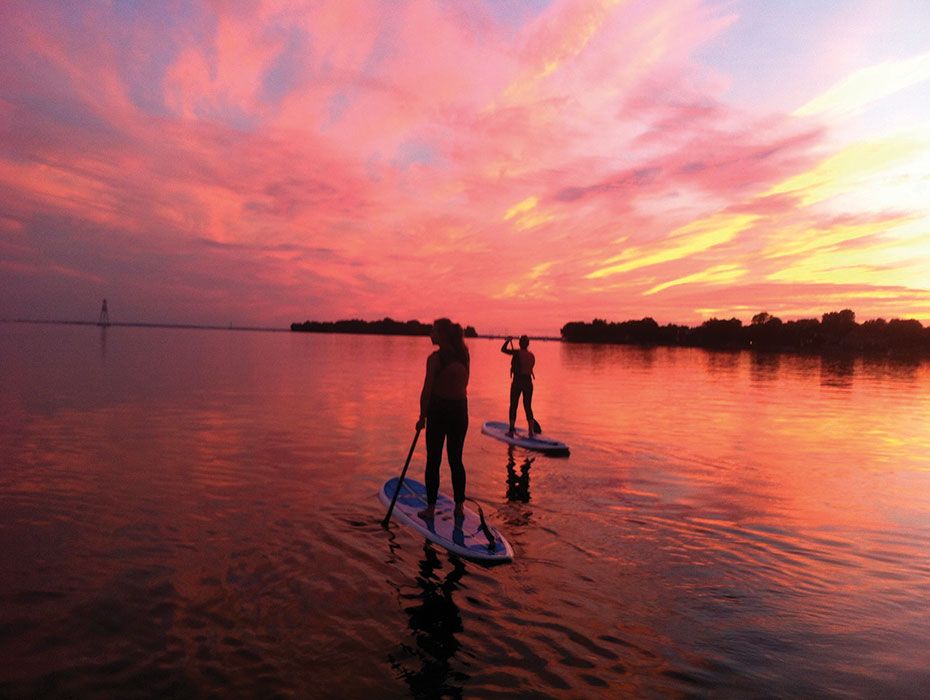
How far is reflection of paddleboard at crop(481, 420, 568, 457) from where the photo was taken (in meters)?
16.2

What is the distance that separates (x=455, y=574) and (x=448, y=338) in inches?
141

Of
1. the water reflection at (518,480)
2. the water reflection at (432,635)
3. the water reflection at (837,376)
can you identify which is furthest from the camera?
the water reflection at (837,376)

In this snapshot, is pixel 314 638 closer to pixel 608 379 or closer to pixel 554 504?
pixel 554 504

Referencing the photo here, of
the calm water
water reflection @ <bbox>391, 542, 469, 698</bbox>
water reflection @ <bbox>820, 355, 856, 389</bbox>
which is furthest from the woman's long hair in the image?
water reflection @ <bbox>820, 355, 856, 389</bbox>

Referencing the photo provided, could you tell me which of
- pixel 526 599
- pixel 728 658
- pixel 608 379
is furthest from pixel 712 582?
pixel 608 379

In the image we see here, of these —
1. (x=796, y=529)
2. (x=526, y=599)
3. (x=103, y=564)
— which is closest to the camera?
(x=526, y=599)

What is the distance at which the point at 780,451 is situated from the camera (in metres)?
17.5

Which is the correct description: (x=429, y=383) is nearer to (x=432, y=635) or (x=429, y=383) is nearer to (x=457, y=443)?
(x=457, y=443)

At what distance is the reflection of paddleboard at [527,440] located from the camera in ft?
53.0

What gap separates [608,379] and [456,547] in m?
40.3

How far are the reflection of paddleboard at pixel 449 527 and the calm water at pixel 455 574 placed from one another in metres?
0.25

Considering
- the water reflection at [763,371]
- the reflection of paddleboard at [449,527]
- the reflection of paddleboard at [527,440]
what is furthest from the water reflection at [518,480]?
the water reflection at [763,371]

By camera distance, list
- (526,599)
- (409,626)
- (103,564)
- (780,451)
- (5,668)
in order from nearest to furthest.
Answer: (5,668)
(409,626)
(526,599)
(103,564)
(780,451)

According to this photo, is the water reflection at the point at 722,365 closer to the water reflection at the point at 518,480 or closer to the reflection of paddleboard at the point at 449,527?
the water reflection at the point at 518,480
